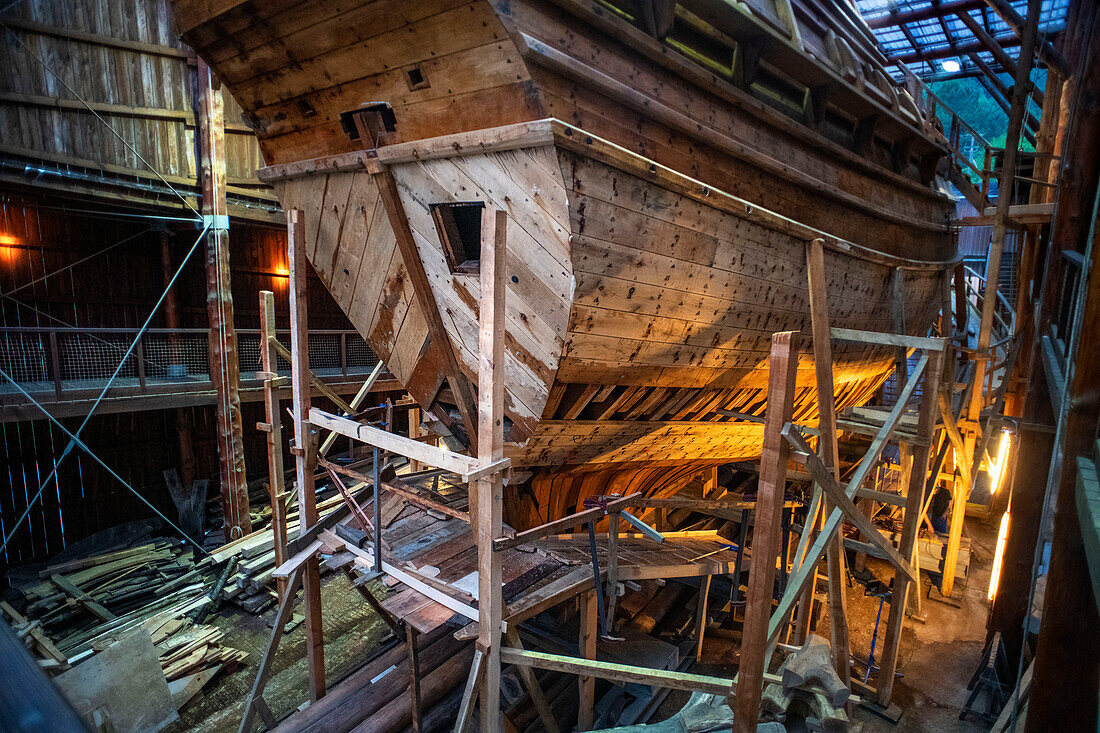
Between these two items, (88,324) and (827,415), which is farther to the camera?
(88,324)

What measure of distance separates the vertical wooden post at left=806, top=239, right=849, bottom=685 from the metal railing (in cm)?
661

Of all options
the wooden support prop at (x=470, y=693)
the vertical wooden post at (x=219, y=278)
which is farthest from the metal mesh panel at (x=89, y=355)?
the wooden support prop at (x=470, y=693)

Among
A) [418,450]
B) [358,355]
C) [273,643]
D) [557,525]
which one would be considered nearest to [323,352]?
[358,355]

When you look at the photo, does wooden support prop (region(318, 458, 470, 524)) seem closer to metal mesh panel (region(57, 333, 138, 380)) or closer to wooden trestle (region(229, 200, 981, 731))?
wooden trestle (region(229, 200, 981, 731))

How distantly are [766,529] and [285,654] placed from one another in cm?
574

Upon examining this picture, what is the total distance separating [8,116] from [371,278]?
670cm

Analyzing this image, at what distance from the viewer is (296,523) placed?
27.6ft

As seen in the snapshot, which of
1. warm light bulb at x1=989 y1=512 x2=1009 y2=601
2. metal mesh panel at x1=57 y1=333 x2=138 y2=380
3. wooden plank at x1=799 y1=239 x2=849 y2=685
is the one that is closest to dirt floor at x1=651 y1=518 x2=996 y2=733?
warm light bulb at x1=989 y1=512 x2=1009 y2=601

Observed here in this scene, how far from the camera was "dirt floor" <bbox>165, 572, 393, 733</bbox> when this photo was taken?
200 inches

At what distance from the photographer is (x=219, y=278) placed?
7480 mm

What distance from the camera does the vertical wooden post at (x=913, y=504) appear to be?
3.80m

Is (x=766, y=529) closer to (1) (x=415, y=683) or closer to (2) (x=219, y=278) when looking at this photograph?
(1) (x=415, y=683)

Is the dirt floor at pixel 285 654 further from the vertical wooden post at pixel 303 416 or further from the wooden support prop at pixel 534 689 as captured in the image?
the wooden support prop at pixel 534 689

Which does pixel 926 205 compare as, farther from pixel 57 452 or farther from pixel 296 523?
pixel 57 452
